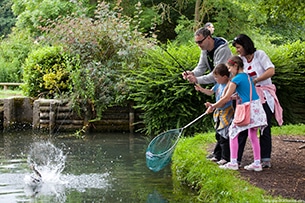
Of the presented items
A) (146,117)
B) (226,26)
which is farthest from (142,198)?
(226,26)

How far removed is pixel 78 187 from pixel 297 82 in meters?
7.48

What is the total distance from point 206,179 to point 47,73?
29.4 feet

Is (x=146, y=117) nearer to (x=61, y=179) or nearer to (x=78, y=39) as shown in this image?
(x=78, y=39)

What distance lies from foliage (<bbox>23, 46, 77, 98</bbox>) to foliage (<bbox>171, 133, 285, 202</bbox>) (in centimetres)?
609

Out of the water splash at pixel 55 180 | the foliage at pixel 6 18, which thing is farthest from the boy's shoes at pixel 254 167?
the foliage at pixel 6 18

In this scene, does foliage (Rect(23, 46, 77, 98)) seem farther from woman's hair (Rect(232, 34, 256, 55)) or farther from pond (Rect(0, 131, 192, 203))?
woman's hair (Rect(232, 34, 256, 55))

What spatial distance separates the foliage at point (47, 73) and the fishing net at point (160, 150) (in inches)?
278

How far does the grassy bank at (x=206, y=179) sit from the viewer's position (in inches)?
258

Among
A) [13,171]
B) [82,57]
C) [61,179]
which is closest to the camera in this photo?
[61,179]

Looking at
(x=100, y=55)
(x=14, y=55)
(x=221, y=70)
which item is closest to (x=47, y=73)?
(x=100, y=55)

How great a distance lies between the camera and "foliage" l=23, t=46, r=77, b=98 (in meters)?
15.4

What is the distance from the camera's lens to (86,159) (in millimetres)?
10773

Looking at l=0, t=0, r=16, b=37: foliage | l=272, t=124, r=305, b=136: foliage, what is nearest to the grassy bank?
l=272, t=124, r=305, b=136: foliage

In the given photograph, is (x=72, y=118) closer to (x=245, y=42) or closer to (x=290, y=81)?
(x=290, y=81)
